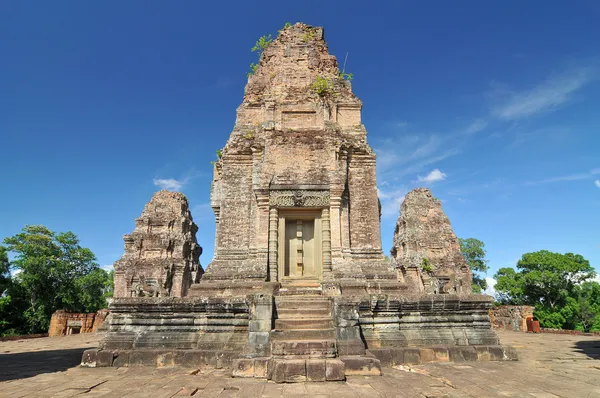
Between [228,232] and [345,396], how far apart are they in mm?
7387

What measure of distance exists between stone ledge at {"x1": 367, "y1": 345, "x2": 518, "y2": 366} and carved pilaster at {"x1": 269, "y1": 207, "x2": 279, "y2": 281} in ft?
13.6

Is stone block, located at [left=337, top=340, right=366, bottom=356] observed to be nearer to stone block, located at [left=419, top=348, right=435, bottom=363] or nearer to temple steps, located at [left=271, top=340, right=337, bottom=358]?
temple steps, located at [left=271, top=340, right=337, bottom=358]

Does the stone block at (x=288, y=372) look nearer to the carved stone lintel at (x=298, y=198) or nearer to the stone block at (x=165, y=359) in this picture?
the stone block at (x=165, y=359)

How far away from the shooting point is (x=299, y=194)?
11.7 m

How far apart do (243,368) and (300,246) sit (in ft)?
18.6

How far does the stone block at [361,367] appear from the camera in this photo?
690cm

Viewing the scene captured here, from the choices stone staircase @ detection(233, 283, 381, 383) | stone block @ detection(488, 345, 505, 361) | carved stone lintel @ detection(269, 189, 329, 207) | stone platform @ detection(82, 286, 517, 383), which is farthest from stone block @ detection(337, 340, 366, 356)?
carved stone lintel @ detection(269, 189, 329, 207)

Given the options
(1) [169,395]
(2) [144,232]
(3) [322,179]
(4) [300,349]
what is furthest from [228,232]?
(2) [144,232]

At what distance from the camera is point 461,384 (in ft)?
20.6

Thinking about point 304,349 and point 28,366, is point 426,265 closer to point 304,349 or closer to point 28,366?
point 304,349

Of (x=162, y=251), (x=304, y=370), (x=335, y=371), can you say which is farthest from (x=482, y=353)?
(x=162, y=251)

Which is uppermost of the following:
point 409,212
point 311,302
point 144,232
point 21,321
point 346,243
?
point 409,212

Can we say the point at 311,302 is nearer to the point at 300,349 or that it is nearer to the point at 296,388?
the point at 300,349

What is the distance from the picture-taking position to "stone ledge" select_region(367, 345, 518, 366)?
316 inches
